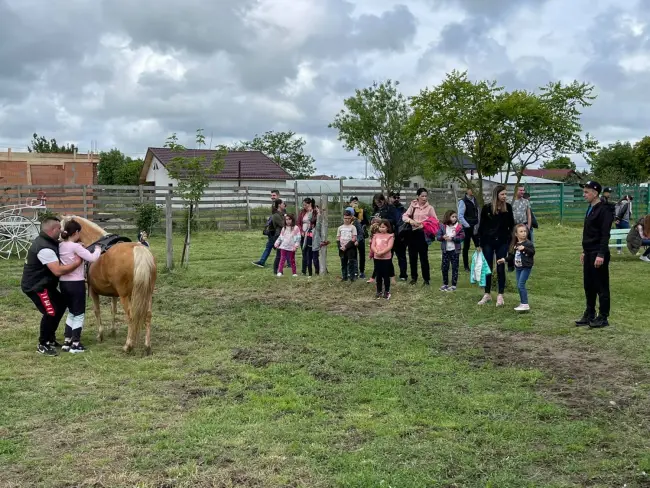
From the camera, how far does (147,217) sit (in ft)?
70.4

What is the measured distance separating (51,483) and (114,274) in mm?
3835

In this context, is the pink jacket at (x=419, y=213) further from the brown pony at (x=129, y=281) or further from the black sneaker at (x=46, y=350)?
the black sneaker at (x=46, y=350)

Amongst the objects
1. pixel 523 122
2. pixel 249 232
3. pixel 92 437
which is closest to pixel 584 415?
pixel 92 437

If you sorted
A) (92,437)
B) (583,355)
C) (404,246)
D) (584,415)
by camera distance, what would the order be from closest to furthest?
(92,437) < (584,415) < (583,355) < (404,246)

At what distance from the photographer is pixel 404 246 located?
37.6 ft

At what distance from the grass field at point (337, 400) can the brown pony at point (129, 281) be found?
362mm

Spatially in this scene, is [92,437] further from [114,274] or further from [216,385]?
[114,274]

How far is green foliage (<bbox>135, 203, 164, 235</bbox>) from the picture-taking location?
21.4 m

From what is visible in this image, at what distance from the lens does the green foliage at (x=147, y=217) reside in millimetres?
21438

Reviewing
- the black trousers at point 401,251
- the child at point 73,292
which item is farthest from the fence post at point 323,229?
the child at point 73,292

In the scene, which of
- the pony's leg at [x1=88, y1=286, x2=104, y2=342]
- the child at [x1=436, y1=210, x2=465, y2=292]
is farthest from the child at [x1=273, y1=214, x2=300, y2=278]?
the pony's leg at [x1=88, y1=286, x2=104, y2=342]

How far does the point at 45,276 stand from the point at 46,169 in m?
23.3

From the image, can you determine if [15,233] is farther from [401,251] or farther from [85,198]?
[401,251]

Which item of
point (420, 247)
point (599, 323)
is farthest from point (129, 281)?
point (599, 323)
